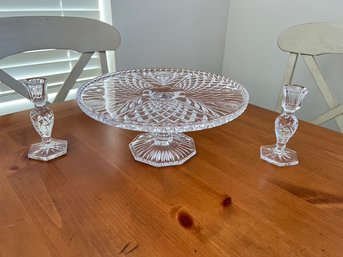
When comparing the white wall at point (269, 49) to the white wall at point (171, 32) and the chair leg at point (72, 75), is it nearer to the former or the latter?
the white wall at point (171, 32)

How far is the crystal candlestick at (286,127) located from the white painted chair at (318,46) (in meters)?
0.44

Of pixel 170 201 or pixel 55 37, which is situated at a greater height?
pixel 55 37

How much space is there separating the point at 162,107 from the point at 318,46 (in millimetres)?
711

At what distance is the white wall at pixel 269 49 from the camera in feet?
4.59

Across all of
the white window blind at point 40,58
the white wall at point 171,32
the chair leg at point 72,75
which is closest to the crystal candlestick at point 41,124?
the chair leg at point 72,75

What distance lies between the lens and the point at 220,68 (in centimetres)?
204

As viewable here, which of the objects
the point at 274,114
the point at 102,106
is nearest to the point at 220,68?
the point at 274,114

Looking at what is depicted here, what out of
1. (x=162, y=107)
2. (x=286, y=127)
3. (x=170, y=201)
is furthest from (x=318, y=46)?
(x=170, y=201)

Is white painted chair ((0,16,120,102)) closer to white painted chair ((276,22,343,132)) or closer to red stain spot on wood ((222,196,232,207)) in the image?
white painted chair ((276,22,343,132))

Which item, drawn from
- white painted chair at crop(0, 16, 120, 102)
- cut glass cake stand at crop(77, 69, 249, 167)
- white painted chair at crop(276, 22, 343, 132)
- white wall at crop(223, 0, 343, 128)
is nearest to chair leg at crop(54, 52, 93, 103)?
white painted chair at crop(0, 16, 120, 102)

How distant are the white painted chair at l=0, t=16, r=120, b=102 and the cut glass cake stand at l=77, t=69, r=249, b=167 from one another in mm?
297

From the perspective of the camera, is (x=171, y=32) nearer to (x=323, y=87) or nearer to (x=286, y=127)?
(x=323, y=87)

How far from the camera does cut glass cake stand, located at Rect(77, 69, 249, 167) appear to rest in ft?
1.73

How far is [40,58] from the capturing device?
1.32m
